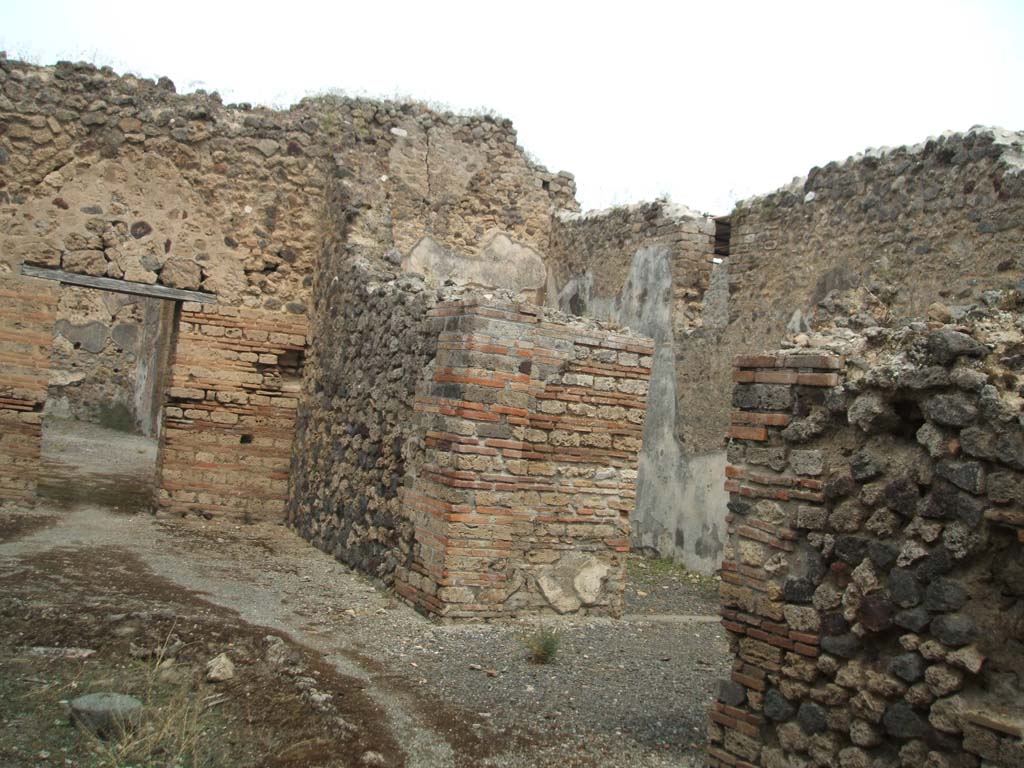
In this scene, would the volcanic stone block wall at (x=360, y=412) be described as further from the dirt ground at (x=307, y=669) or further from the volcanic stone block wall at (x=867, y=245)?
the volcanic stone block wall at (x=867, y=245)

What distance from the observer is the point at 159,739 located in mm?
3676

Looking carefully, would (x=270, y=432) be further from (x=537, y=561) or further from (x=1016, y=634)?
(x=1016, y=634)

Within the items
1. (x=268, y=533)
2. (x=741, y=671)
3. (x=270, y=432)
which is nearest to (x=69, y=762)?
(x=741, y=671)

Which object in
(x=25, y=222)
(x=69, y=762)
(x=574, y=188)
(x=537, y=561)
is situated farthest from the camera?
(x=574, y=188)

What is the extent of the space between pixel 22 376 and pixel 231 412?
1.73 meters

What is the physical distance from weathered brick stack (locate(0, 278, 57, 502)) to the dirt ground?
849 millimetres

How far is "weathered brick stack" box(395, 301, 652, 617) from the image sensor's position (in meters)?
6.00

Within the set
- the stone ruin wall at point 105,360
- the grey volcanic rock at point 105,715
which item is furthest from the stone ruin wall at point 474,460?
the stone ruin wall at point 105,360

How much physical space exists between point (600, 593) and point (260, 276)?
4.63 metres

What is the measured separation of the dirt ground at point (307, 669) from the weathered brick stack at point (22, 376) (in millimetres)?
849

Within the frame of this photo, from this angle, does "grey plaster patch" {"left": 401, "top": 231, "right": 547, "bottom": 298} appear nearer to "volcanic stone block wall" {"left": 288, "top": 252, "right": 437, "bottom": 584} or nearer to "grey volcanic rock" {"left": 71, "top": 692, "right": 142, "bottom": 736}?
"volcanic stone block wall" {"left": 288, "top": 252, "right": 437, "bottom": 584}

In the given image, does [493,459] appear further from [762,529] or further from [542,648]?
[762,529]

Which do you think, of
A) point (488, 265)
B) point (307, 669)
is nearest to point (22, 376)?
point (488, 265)

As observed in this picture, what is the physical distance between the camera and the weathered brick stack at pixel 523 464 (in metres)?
6.00
